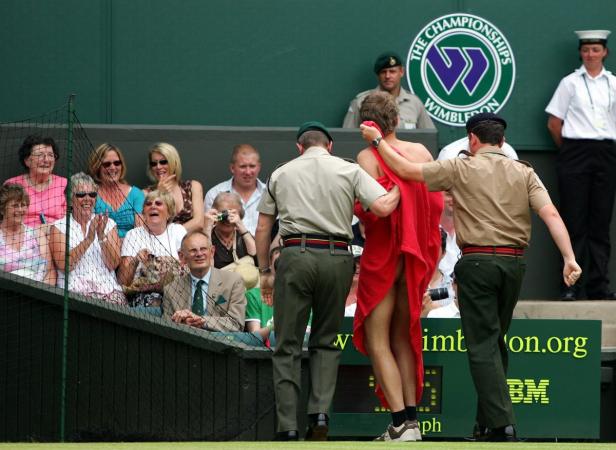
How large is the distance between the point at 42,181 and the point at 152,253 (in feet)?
4.73

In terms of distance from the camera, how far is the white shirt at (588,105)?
13523 mm

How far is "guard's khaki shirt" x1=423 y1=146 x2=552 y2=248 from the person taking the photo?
31.8 ft

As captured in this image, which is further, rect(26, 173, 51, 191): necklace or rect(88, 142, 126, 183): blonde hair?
rect(88, 142, 126, 183): blonde hair

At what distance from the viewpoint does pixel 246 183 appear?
1286 centimetres

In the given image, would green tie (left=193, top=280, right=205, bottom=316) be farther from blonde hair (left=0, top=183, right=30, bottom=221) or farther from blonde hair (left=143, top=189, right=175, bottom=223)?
blonde hair (left=0, top=183, right=30, bottom=221)

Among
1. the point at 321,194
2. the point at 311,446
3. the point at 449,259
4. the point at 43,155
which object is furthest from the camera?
the point at 449,259

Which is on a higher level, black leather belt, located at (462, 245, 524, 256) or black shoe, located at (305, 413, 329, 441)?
black leather belt, located at (462, 245, 524, 256)

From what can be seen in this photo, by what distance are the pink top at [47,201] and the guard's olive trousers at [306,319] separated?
115 inches

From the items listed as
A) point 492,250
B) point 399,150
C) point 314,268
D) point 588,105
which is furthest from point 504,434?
point 588,105

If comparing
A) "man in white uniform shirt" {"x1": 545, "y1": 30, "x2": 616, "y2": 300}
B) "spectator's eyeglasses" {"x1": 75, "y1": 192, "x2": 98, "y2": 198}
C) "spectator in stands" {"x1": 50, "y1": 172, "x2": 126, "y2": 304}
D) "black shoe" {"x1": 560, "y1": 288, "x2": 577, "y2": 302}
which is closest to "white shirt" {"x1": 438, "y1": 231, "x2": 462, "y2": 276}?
"black shoe" {"x1": 560, "y1": 288, "x2": 577, "y2": 302}

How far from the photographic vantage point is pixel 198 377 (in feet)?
34.0

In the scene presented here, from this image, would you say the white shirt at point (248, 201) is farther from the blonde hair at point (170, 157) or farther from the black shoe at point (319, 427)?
the black shoe at point (319, 427)

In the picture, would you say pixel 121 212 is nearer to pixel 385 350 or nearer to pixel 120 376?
pixel 120 376

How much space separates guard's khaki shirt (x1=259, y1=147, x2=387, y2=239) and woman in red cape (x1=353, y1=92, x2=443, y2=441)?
20cm
